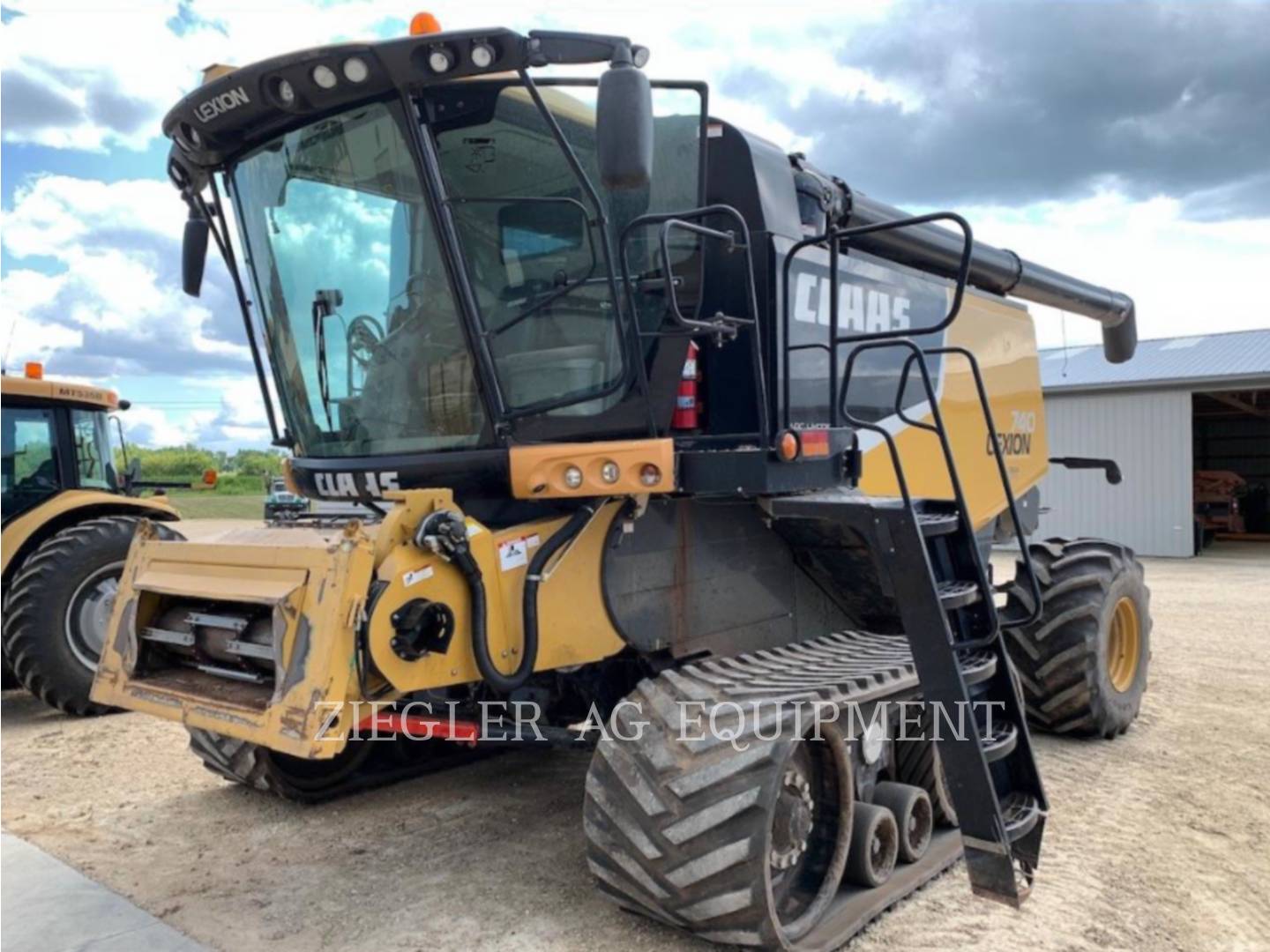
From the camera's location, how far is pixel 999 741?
11.8 ft

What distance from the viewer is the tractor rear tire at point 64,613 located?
6789 millimetres

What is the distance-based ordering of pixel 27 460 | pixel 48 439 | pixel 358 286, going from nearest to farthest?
pixel 358 286, pixel 27 460, pixel 48 439

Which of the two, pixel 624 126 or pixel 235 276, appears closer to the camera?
pixel 624 126

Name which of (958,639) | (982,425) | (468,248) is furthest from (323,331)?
(982,425)

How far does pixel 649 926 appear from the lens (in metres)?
3.53

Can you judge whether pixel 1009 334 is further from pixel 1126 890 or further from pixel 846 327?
pixel 1126 890

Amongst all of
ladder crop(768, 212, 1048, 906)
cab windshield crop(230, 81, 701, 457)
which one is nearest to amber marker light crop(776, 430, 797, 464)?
ladder crop(768, 212, 1048, 906)

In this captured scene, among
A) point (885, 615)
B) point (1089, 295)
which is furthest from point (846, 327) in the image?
point (1089, 295)

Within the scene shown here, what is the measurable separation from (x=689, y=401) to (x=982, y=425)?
2591 millimetres

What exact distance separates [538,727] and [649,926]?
78 centimetres

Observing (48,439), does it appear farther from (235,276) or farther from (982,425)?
(982,425)

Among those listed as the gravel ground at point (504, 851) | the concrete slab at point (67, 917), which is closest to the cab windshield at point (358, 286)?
the gravel ground at point (504, 851)

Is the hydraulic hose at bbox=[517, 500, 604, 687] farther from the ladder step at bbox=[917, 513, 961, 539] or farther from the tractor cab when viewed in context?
the tractor cab

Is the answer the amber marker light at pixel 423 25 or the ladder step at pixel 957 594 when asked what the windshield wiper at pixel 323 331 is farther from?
the ladder step at pixel 957 594
